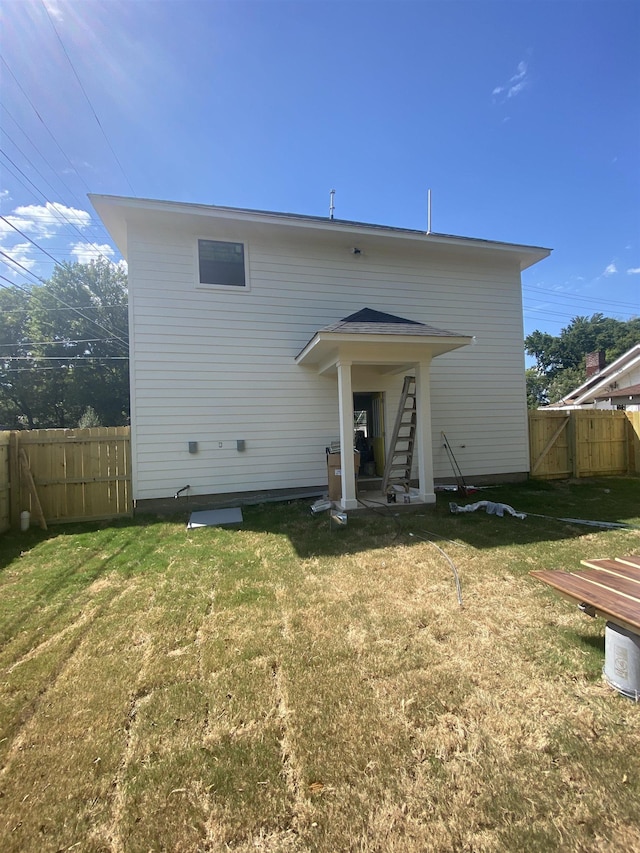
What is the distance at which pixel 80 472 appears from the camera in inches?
249

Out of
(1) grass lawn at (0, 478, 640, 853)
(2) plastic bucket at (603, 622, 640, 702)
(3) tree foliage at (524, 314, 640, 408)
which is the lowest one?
(1) grass lawn at (0, 478, 640, 853)

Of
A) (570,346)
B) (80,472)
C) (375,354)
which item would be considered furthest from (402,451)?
(570,346)

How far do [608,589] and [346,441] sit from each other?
4058mm

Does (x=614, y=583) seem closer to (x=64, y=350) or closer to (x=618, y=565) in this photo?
(x=618, y=565)

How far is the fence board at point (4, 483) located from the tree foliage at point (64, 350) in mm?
20463

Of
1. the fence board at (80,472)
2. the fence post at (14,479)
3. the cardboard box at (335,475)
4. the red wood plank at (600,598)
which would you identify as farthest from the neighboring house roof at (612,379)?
the fence post at (14,479)

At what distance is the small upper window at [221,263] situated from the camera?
23.1ft

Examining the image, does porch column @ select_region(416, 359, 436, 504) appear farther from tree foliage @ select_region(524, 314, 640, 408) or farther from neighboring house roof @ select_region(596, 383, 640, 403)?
tree foliage @ select_region(524, 314, 640, 408)

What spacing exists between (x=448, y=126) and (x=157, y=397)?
9249 millimetres

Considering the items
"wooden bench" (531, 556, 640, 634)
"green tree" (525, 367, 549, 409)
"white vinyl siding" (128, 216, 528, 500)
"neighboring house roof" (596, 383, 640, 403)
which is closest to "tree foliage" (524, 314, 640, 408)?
"green tree" (525, 367, 549, 409)

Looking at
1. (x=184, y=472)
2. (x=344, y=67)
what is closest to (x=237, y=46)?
(x=344, y=67)

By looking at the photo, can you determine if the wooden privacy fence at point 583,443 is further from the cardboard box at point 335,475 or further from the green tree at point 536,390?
the green tree at point 536,390

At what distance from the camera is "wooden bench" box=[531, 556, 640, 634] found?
1912 mm

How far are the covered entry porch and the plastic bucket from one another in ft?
13.3
